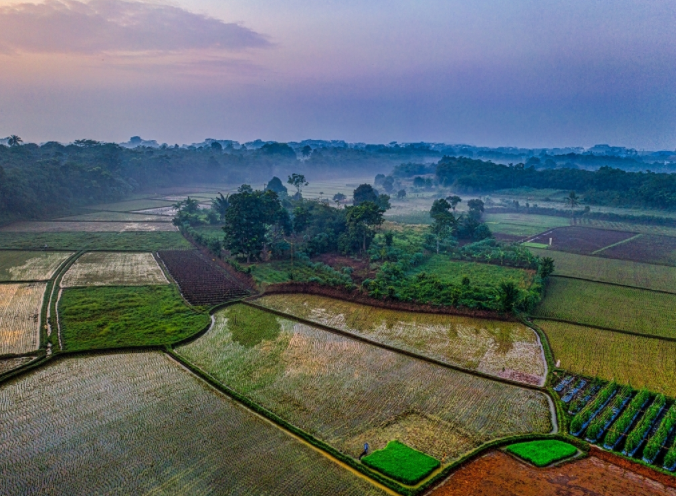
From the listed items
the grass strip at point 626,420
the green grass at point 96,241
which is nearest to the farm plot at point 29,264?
the green grass at point 96,241

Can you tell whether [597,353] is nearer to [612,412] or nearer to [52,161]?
[612,412]

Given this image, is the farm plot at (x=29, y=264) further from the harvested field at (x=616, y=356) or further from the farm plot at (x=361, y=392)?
the harvested field at (x=616, y=356)

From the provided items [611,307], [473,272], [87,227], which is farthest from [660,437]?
[87,227]

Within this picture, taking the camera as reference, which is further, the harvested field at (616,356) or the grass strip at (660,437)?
the harvested field at (616,356)

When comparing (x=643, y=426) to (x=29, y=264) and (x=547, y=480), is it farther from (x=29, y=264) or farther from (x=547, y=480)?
(x=29, y=264)

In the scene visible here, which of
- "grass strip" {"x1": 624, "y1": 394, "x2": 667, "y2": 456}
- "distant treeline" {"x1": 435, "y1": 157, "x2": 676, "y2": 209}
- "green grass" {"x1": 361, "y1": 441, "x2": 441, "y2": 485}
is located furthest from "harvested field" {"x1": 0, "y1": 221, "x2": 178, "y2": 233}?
"distant treeline" {"x1": 435, "y1": 157, "x2": 676, "y2": 209}
